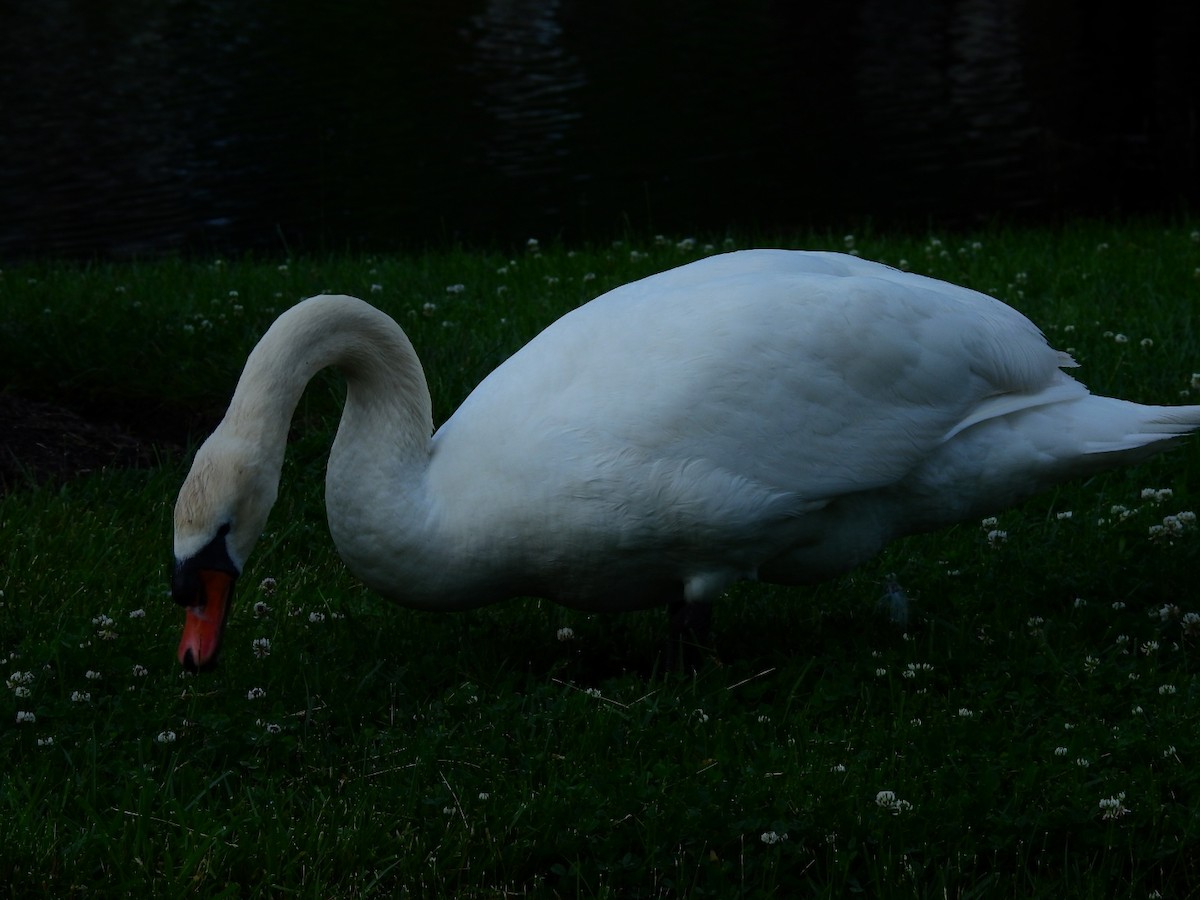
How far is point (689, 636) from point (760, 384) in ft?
2.45

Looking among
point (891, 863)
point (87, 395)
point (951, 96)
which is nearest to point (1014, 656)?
point (891, 863)

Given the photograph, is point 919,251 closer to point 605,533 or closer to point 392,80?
point 605,533

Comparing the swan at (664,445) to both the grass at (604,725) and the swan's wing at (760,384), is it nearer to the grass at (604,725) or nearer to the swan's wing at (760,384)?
the swan's wing at (760,384)

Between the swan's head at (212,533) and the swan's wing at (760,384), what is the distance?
641 millimetres

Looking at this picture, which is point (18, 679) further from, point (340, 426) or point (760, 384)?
point (760, 384)

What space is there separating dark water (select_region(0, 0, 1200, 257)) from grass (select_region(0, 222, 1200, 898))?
17.9 ft

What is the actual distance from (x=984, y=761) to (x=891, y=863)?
546 mm

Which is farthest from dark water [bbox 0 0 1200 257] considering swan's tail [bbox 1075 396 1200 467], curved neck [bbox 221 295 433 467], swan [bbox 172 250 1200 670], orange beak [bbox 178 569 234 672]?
swan's tail [bbox 1075 396 1200 467]

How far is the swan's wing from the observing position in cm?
426

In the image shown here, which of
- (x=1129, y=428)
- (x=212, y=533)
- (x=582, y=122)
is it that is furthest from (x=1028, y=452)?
(x=582, y=122)

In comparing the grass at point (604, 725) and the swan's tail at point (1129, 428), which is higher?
the swan's tail at point (1129, 428)

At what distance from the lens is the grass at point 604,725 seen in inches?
141

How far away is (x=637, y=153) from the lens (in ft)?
58.9

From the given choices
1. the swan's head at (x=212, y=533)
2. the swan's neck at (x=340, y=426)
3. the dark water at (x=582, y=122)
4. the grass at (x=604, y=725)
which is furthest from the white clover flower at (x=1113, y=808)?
the dark water at (x=582, y=122)
